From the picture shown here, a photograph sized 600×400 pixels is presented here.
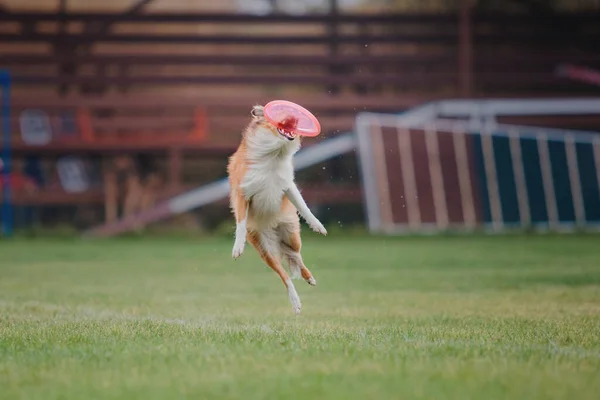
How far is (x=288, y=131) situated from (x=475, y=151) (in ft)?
40.5

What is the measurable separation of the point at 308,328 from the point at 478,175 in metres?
12.7

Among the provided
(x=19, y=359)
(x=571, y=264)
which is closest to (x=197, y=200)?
(x=571, y=264)

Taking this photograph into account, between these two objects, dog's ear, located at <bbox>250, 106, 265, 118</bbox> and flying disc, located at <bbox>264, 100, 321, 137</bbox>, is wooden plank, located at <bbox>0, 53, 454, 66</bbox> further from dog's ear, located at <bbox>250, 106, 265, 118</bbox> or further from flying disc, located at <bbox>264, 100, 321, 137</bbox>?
flying disc, located at <bbox>264, 100, 321, 137</bbox>

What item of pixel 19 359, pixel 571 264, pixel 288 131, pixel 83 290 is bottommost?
pixel 571 264

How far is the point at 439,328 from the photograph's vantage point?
6.54m

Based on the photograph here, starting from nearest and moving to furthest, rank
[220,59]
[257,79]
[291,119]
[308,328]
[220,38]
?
[308,328], [291,119], [257,79], [220,59], [220,38]

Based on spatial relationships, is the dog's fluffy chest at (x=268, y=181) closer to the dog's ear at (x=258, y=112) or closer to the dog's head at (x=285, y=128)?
the dog's head at (x=285, y=128)

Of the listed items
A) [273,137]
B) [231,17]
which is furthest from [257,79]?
[273,137]

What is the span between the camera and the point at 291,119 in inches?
266

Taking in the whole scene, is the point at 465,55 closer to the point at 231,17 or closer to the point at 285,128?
the point at 231,17

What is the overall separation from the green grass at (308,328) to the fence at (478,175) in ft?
14.1

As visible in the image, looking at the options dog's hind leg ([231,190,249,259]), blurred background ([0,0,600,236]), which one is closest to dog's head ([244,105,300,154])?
dog's hind leg ([231,190,249,259])

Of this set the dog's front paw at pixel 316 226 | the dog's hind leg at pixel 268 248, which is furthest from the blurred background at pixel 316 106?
the dog's front paw at pixel 316 226

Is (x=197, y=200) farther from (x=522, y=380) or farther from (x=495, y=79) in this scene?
(x=522, y=380)
